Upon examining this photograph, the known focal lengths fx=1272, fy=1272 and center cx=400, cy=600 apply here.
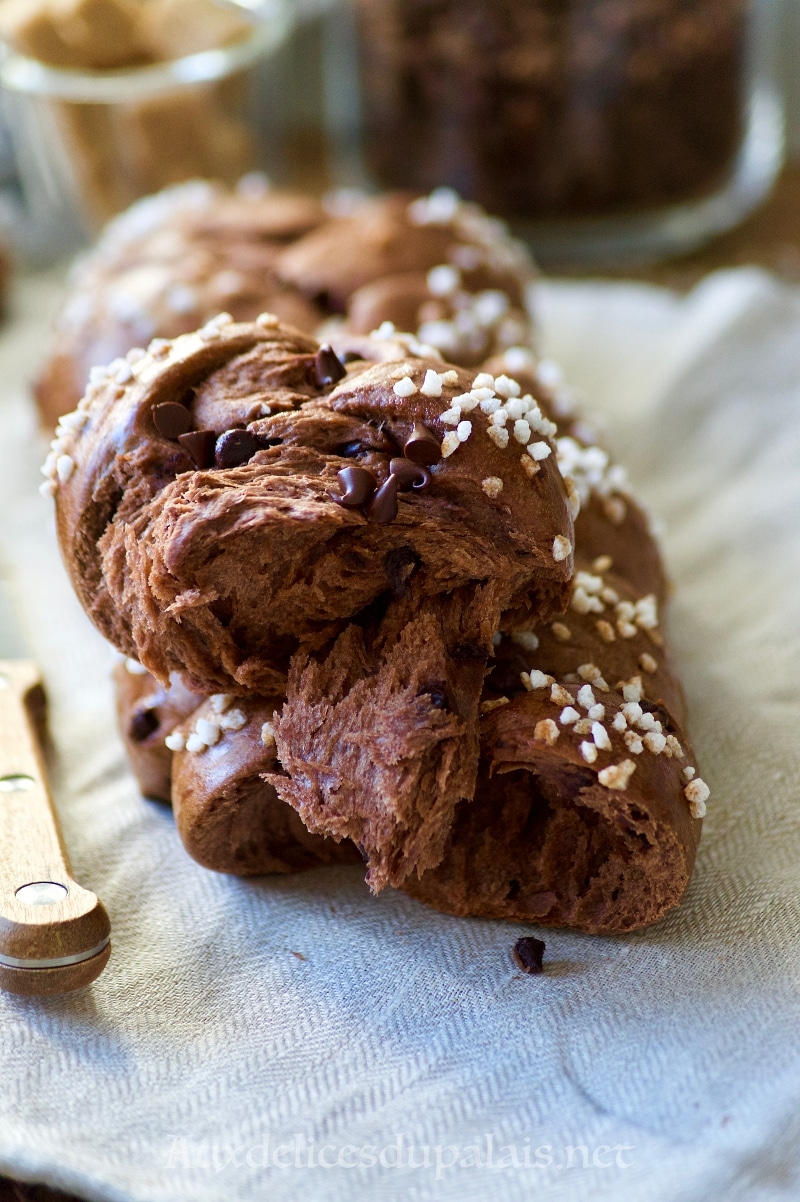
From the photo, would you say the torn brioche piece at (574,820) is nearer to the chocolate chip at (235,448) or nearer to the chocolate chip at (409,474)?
the chocolate chip at (409,474)

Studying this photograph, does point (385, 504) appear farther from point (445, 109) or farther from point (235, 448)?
point (445, 109)

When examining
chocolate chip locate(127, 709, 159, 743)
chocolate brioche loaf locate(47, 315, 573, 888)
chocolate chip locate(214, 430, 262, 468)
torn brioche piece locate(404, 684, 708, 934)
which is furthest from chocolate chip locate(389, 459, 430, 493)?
chocolate chip locate(127, 709, 159, 743)

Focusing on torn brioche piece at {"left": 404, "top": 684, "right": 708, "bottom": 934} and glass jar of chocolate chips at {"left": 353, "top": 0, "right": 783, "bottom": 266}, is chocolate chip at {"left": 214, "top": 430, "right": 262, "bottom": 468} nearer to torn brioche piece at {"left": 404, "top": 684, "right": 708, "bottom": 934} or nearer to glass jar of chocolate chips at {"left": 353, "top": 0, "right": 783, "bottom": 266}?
torn brioche piece at {"left": 404, "top": 684, "right": 708, "bottom": 934}

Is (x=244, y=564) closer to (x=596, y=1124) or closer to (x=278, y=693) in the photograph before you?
(x=278, y=693)

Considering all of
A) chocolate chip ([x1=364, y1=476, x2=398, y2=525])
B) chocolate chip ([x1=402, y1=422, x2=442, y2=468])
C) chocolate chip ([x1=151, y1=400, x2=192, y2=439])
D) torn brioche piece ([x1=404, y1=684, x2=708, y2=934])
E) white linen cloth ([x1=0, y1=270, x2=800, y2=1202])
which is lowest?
white linen cloth ([x1=0, y1=270, x2=800, y2=1202])

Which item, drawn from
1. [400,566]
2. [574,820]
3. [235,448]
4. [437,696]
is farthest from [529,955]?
[235,448]
